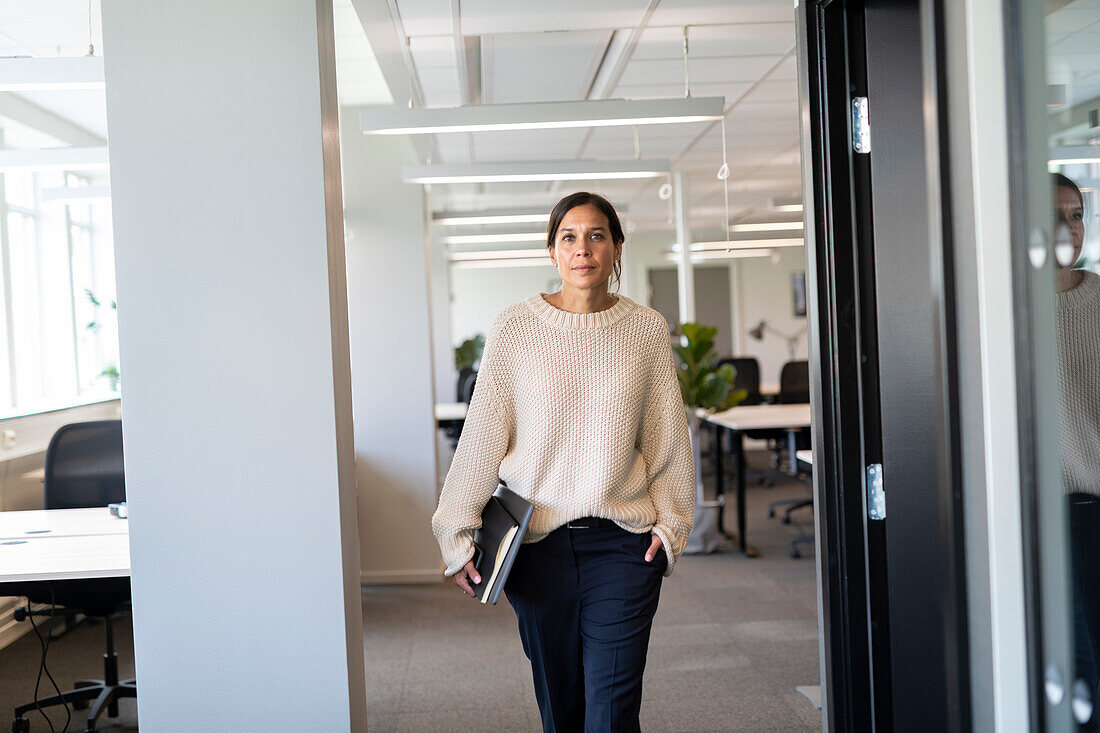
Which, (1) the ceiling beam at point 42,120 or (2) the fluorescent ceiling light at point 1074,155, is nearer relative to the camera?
(2) the fluorescent ceiling light at point 1074,155

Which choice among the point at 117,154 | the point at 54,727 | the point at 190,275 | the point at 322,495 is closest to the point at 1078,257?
the point at 322,495

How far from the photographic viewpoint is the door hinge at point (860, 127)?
6.33ft

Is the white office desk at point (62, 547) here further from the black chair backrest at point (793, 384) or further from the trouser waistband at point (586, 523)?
the black chair backrest at point (793, 384)

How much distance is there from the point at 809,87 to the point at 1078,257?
101cm

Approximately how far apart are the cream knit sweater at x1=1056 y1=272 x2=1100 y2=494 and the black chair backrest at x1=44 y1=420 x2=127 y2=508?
136 inches

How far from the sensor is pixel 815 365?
80.1 inches

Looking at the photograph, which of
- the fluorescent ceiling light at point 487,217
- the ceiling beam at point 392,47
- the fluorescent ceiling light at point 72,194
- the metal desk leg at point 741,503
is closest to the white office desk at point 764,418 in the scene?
the metal desk leg at point 741,503

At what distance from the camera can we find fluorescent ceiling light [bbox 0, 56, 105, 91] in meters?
3.00

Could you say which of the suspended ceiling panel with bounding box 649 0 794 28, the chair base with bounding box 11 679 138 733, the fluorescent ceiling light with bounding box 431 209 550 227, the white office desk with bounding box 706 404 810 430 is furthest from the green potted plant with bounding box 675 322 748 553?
the chair base with bounding box 11 679 138 733

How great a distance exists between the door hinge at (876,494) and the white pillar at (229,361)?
1.18 meters

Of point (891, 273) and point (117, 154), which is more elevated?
point (117, 154)

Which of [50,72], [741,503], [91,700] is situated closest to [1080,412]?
[50,72]

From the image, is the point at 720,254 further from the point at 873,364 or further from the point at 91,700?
the point at 873,364

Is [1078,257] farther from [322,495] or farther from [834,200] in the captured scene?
[322,495]
